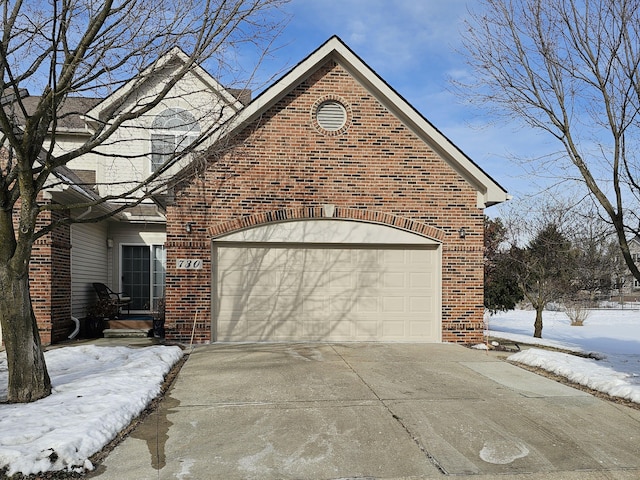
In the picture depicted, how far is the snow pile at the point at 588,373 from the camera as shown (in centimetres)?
730

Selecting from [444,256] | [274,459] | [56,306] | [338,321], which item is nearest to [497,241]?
[444,256]

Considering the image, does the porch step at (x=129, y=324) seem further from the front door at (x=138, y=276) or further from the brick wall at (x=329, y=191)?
the front door at (x=138, y=276)

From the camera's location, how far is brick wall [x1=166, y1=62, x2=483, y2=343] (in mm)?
11141

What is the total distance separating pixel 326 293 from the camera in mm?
11633

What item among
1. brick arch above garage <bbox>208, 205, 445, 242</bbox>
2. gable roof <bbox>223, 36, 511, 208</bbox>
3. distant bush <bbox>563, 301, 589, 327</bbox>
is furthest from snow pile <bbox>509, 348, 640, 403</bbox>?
distant bush <bbox>563, 301, 589, 327</bbox>

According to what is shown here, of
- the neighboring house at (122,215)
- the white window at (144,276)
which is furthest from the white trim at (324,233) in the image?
the white window at (144,276)

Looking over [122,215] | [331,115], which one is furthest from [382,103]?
[122,215]

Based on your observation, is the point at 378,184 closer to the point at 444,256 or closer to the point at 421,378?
→ the point at 444,256

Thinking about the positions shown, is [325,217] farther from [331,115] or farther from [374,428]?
[374,428]

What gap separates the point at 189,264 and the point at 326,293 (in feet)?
A: 10.2

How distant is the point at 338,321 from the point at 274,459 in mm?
6858

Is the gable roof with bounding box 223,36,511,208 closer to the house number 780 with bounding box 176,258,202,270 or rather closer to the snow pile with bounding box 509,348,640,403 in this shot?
the house number 780 with bounding box 176,258,202,270

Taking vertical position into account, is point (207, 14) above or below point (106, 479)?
above

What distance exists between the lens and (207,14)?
6.90 metres
